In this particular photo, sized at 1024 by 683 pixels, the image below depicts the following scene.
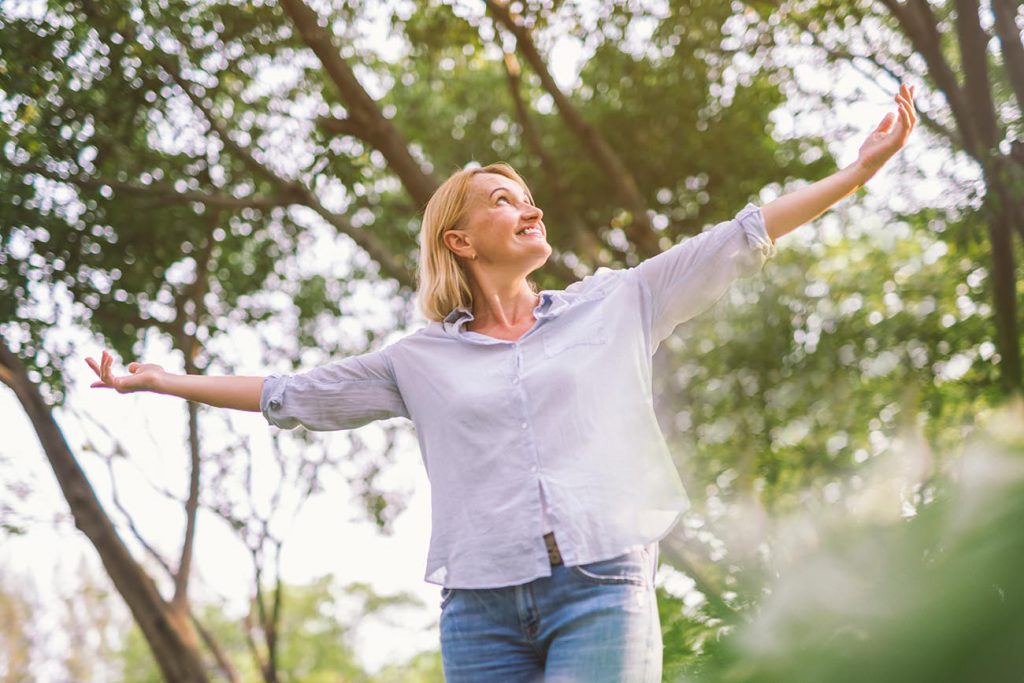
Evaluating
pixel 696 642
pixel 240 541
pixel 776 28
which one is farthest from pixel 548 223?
pixel 696 642

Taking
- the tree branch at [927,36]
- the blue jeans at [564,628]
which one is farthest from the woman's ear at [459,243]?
the tree branch at [927,36]

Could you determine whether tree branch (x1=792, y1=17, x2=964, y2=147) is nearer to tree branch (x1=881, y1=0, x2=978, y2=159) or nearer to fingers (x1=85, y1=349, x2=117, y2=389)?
tree branch (x1=881, y1=0, x2=978, y2=159)

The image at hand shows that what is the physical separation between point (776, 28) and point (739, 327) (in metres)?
3.87

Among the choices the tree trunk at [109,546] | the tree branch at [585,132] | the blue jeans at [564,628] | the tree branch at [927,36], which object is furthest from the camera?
the tree branch at [585,132]

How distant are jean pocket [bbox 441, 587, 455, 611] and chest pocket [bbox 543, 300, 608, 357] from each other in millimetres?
582

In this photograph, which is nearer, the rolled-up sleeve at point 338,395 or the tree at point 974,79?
the rolled-up sleeve at point 338,395

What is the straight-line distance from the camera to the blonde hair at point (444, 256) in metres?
2.96

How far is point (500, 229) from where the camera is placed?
9.59 feet

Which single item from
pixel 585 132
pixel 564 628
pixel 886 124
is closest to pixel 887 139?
pixel 886 124

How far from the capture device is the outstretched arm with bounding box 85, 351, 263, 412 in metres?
2.96

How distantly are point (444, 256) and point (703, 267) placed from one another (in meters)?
0.75

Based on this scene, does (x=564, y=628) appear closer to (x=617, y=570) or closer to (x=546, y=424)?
(x=617, y=570)

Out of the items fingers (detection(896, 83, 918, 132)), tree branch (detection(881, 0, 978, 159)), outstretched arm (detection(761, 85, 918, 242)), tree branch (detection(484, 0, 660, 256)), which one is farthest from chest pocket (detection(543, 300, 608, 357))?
tree branch (detection(484, 0, 660, 256))

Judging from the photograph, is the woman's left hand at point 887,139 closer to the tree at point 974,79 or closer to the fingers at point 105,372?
the fingers at point 105,372
